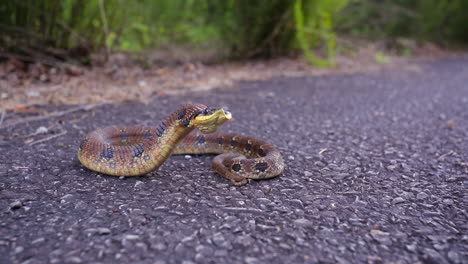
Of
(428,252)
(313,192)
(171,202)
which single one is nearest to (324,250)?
(428,252)

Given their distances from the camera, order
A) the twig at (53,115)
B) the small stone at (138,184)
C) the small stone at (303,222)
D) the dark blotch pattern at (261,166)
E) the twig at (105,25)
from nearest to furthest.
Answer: the small stone at (303,222)
the small stone at (138,184)
the dark blotch pattern at (261,166)
the twig at (53,115)
the twig at (105,25)

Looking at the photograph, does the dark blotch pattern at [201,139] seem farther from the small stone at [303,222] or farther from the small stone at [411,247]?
the small stone at [411,247]

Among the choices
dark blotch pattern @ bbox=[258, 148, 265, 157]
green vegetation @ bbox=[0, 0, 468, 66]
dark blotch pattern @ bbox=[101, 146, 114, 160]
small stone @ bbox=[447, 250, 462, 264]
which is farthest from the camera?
green vegetation @ bbox=[0, 0, 468, 66]

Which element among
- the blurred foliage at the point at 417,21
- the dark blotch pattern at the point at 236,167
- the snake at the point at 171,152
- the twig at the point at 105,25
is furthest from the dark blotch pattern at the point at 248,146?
the blurred foliage at the point at 417,21

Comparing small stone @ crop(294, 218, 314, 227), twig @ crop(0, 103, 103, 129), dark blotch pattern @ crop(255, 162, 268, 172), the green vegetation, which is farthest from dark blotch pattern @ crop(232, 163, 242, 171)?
the green vegetation

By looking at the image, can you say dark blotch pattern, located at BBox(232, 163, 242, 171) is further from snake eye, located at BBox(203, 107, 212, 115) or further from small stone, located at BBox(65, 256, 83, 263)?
small stone, located at BBox(65, 256, 83, 263)

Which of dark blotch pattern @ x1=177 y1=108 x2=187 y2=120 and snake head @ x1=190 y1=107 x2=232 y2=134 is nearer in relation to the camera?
snake head @ x1=190 y1=107 x2=232 y2=134
